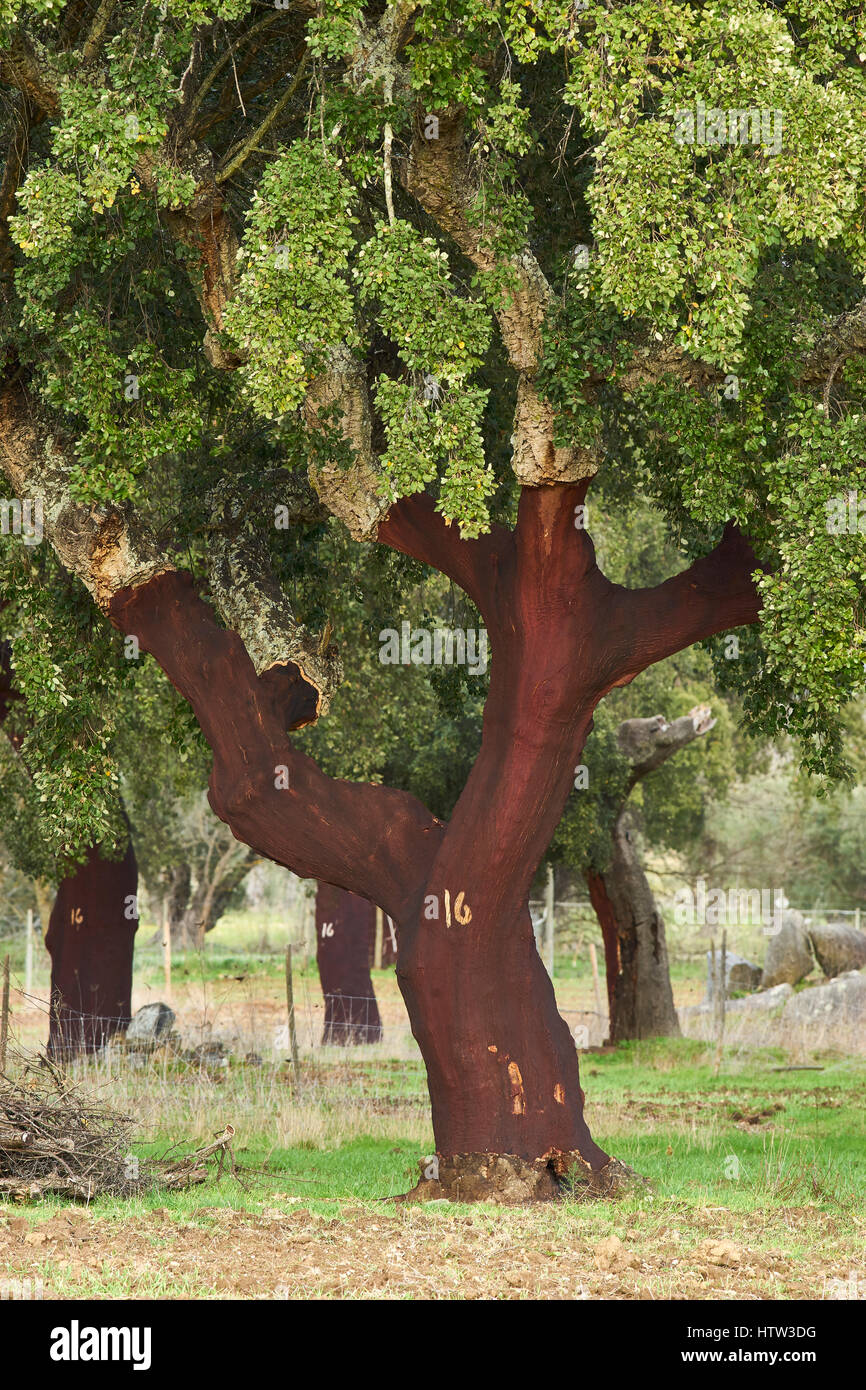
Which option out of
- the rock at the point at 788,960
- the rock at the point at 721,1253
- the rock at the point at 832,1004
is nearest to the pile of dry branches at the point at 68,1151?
the rock at the point at 721,1253

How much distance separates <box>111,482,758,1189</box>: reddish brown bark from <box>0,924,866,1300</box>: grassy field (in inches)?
36.2

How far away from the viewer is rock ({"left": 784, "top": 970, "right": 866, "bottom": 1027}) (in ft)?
74.7

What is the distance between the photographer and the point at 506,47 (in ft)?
27.4

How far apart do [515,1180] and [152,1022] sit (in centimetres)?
1205

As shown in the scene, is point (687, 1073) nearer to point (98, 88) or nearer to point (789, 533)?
point (789, 533)

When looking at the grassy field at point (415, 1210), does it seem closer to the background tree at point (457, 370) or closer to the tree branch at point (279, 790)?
the background tree at point (457, 370)

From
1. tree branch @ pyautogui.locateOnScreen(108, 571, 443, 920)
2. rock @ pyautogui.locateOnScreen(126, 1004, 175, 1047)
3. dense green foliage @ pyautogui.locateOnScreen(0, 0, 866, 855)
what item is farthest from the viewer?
rock @ pyautogui.locateOnScreen(126, 1004, 175, 1047)

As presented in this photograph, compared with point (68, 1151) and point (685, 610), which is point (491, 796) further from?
point (68, 1151)

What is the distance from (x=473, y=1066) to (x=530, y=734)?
7.53ft

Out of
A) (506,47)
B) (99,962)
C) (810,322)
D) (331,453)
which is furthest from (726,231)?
(99,962)

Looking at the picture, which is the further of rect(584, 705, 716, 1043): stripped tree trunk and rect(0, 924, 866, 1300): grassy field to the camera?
rect(584, 705, 716, 1043): stripped tree trunk

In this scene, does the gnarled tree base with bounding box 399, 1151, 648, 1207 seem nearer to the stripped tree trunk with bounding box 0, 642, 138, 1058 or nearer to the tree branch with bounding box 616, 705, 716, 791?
the stripped tree trunk with bounding box 0, 642, 138, 1058

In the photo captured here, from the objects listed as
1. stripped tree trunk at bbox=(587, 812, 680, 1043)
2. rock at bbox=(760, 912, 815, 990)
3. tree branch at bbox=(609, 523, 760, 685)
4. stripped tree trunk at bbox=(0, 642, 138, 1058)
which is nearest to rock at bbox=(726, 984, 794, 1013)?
rock at bbox=(760, 912, 815, 990)

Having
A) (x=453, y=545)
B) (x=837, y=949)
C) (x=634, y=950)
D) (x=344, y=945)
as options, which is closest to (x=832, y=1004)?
(x=634, y=950)
